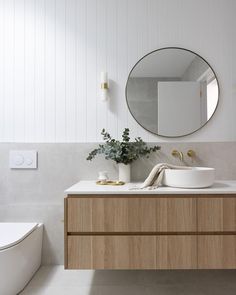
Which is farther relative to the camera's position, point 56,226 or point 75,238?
point 56,226

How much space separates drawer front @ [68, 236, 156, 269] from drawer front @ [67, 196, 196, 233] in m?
0.06

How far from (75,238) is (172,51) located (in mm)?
1550

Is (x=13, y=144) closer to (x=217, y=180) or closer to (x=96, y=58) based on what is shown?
(x=96, y=58)

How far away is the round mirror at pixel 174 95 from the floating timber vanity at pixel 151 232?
2.22ft

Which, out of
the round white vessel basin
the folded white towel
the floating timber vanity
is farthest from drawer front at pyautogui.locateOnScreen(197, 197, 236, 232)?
the folded white towel

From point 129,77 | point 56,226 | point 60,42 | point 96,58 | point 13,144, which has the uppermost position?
point 60,42

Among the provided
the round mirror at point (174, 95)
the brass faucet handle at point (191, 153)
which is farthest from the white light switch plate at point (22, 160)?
the brass faucet handle at point (191, 153)

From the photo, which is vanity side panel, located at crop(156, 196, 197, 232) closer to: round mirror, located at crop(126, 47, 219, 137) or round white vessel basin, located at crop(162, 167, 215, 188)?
round white vessel basin, located at crop(162, 167, 215, 188)

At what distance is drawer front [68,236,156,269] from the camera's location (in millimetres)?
1430

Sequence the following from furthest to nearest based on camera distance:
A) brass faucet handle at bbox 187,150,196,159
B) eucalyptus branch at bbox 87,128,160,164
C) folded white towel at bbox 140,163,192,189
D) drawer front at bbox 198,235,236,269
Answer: brass faucet handle at bbox 187,150,196,159 → eucalyptus branch at bbox 87,128,160,164 → folded white towel at bbox 140,163,192,189 → drawer front at bbox 198,235,236,269

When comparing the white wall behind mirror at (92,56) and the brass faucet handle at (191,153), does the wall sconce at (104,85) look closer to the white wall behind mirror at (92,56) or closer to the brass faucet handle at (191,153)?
the white wall behind mirror at (92,56)

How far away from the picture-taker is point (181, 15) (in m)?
1.97

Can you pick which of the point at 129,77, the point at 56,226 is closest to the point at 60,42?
the point at 129,77

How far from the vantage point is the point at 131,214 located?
1.44 m
